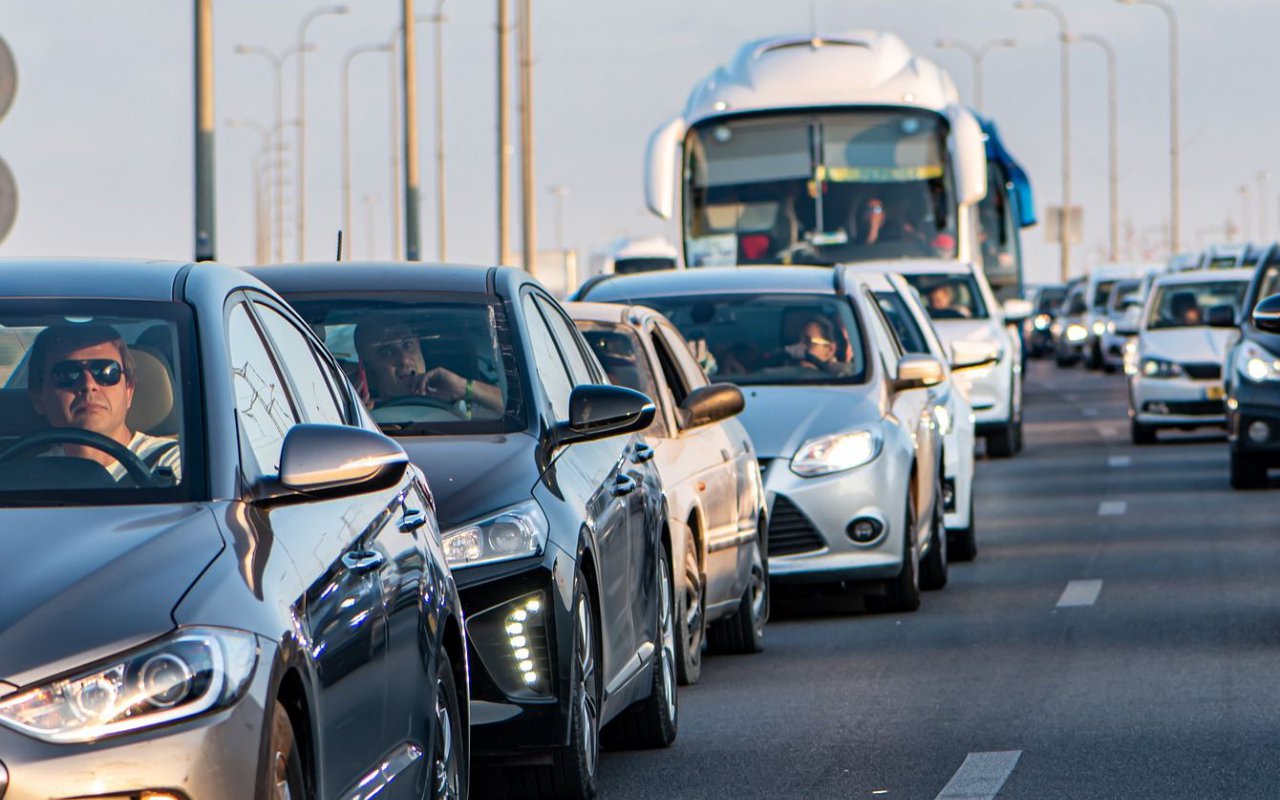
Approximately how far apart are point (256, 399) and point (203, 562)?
0.94m

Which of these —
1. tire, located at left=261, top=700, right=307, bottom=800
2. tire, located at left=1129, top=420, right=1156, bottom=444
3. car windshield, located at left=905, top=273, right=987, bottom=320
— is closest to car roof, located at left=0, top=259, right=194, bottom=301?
tire, located at left=261, top=700, right=307, bottom=800

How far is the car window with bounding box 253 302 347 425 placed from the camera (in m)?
6.12

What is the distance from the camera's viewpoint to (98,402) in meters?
5.68

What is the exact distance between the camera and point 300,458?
5207mm

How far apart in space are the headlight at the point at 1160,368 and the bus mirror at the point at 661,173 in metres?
4.86

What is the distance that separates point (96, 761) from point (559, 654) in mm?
3182

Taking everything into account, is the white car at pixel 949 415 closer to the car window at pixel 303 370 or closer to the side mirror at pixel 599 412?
the side mirror at pixel 599 412

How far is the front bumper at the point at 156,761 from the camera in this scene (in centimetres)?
428

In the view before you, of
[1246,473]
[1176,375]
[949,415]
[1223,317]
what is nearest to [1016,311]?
[1176,375]

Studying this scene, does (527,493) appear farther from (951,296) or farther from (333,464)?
(951,296)

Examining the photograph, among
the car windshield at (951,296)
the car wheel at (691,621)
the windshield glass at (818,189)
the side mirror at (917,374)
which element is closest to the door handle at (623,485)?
the car wheel at (691,621)

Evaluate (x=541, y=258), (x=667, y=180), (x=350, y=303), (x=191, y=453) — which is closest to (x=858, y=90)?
(x=667, y=180)

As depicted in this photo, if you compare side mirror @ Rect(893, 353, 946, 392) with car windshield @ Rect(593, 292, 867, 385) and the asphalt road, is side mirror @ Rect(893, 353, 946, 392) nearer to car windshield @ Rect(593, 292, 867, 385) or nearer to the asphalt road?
car windshield @ Rect(593, 292, 867, 385)

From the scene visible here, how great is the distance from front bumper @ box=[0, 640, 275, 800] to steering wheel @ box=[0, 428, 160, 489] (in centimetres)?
89
